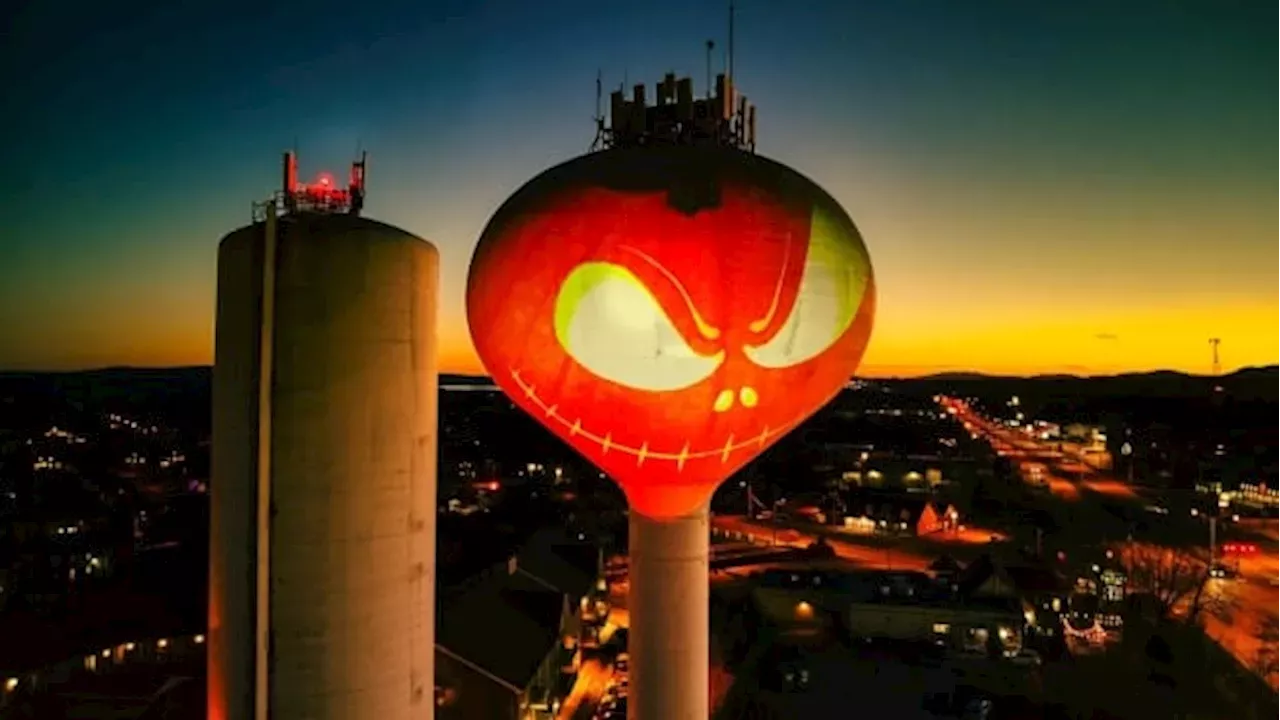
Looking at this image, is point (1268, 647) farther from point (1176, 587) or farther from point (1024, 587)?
point (1024, 587)

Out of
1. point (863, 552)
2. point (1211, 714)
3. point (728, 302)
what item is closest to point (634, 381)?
point (728, 302)

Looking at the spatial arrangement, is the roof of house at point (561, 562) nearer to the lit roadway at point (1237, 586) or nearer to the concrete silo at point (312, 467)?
the concrete silo at point (312, 467)

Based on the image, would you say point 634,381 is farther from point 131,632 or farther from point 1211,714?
point 1211,714

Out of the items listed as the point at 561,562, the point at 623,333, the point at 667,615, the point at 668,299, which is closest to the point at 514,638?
the point at 667,615

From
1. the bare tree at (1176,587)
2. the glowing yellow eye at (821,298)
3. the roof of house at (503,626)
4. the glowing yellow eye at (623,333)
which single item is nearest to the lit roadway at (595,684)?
the roof of house at (503,626)

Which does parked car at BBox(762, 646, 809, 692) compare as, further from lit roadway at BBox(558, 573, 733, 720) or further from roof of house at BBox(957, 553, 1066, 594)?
roof of house at BBox(957, 553, 1066, 594)

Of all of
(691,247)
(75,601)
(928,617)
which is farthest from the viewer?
(928,617)
